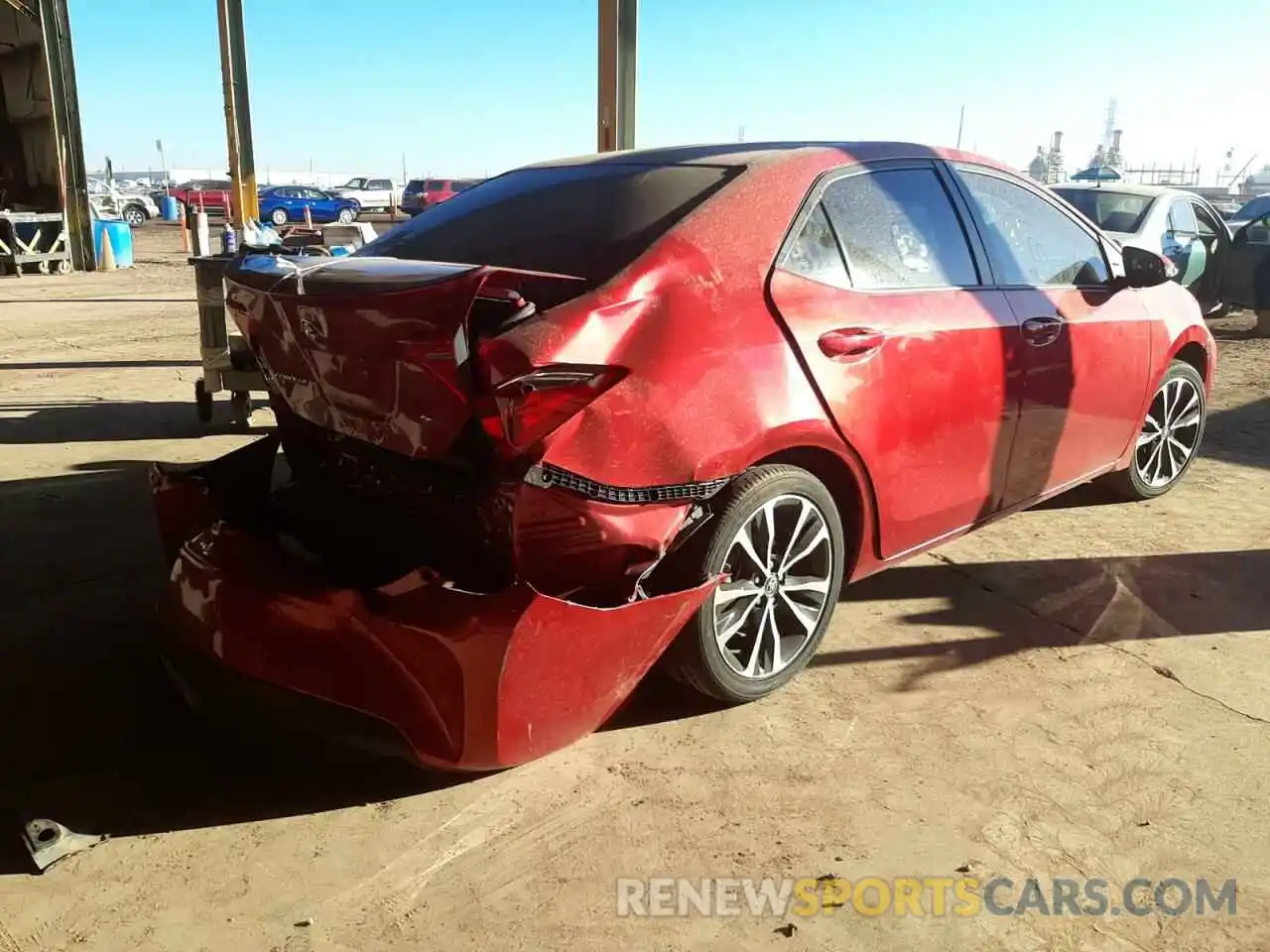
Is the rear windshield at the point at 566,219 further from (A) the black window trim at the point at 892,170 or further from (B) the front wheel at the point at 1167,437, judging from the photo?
(B) the front wheel at the point at 1167,437

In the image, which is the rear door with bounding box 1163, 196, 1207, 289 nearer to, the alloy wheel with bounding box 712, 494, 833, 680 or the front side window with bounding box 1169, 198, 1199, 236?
the front side window with bounding box 1169, 198, 1199, 236

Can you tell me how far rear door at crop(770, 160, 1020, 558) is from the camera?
293 centimetres

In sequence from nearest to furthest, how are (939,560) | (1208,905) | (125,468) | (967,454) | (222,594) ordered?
1. (1208,905)
2. (222,594)
3. (967,454)
4. (939,560)
5. (125,468)

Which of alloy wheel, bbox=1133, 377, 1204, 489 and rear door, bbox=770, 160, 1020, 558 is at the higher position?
→ rear door, bbox=770, 160, 1020, 558

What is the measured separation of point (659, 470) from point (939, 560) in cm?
215

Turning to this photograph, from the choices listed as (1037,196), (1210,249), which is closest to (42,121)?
(1210,249)

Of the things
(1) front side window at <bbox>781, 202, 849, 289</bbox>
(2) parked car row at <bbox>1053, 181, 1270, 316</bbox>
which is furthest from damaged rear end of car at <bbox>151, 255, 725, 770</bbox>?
(2) parked car row at <bbox>1053, 181, 1270, 316</bbox>

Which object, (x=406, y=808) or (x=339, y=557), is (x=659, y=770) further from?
(x=339, y=557)

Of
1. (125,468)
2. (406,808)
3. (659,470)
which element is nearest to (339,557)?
(406,808)

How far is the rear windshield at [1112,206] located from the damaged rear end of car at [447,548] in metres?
8.49

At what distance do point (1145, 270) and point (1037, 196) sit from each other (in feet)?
1.95

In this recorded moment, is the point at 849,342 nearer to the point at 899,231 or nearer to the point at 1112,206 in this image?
the point at 899,231

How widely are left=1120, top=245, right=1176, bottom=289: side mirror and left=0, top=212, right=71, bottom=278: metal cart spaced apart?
18.2 m

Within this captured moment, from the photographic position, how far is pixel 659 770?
269cm
